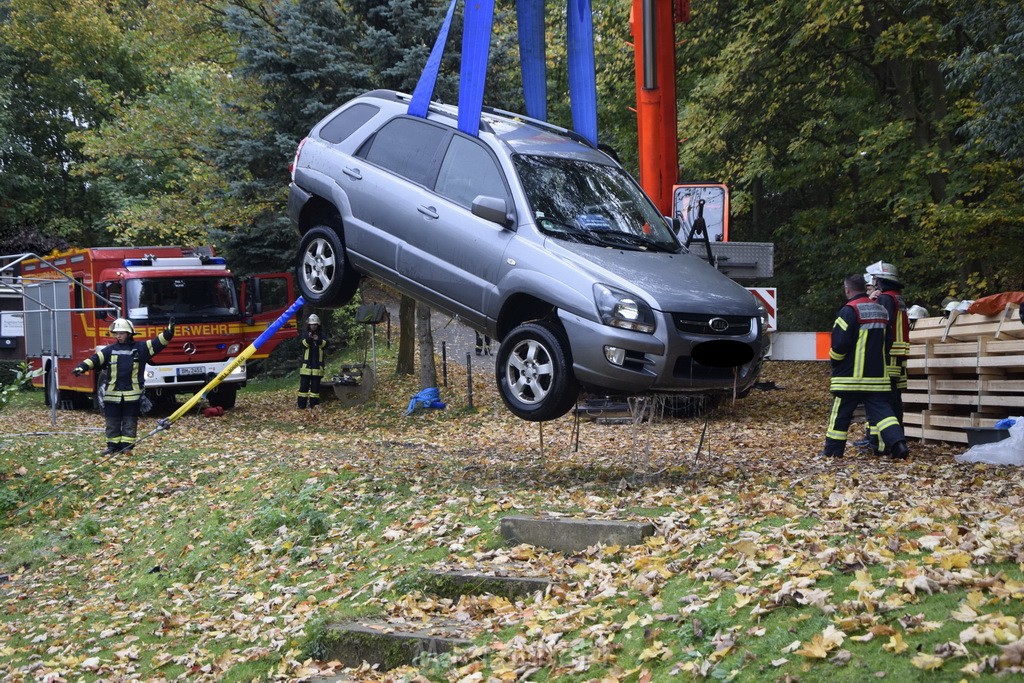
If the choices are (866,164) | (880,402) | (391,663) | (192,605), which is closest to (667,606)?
(391,663)

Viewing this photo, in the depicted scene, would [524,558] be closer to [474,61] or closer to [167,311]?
[474,61]

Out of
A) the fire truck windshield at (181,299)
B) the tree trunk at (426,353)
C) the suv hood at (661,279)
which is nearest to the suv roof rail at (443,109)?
the suv hood at (661,279)

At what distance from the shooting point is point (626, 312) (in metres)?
7.74

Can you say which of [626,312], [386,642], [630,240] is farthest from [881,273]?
[386,642]

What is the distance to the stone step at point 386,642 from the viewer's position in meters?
6.44

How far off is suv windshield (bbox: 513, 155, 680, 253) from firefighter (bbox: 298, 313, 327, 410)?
12.2m

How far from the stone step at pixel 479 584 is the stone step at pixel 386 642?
1.40 feet

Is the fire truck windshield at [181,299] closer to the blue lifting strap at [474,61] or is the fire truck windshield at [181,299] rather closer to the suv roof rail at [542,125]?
the suv roof rail at [542,125]

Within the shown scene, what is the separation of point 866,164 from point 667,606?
15866mm

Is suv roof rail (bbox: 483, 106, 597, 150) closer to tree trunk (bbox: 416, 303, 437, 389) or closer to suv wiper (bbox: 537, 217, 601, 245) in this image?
suv wiper (bbox: 537, 217, 601, 245)

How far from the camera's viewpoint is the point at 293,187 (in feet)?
33.1

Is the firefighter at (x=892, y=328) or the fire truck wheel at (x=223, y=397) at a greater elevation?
the firefighter at (x=892, y=328)

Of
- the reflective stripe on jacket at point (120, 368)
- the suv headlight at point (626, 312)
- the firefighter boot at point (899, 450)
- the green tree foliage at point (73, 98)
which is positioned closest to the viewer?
the suv headlight at point (626, 312)

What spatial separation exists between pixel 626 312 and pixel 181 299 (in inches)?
533
